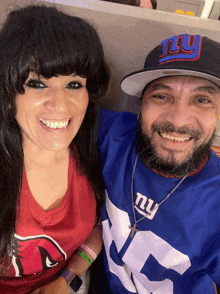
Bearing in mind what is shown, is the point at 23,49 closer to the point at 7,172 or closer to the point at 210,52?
the point at 7,172

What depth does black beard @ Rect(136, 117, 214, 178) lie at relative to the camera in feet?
2.69

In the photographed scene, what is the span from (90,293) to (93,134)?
3.32 feet

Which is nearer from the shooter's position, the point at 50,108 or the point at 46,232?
the point at 50,108

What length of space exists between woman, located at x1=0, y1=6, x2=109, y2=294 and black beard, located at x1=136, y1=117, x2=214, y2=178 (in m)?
0.28

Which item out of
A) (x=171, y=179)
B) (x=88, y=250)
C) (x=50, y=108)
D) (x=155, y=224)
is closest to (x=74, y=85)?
(x=50, y=108)

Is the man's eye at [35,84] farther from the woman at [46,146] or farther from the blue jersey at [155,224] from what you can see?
the blue jersey at [155,224]

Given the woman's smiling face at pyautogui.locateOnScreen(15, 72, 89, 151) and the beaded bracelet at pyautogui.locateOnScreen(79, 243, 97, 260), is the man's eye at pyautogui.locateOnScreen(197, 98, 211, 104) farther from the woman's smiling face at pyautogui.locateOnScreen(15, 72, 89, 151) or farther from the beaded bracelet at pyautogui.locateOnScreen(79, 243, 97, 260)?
the beaded bracelet at pyautogui.locateOnScreen(79, 243, 97, 260)

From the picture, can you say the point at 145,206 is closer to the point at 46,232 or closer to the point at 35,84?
the point at 46,232

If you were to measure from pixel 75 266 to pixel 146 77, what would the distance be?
0.97 meters

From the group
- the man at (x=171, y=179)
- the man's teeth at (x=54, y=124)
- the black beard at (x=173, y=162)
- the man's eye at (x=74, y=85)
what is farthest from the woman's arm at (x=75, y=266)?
the man's eye at (x=74, y=85)

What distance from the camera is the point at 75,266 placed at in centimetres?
102

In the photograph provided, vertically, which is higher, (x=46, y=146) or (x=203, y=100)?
(x=203, y=100)

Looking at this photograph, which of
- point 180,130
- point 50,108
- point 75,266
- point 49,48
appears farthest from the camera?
point 75,266

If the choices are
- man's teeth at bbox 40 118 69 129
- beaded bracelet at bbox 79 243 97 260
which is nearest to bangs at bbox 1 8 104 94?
man's teeth at bbox 40 118 69 129
